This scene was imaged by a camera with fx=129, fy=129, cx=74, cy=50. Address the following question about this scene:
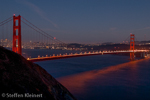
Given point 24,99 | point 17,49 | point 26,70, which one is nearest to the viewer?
point 24,99

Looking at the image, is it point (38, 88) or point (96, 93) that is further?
point (96, 93)

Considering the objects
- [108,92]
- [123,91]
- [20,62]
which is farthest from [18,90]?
[123,91]

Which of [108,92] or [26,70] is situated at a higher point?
[26,70]

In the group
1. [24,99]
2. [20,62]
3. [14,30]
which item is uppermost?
[14,30]

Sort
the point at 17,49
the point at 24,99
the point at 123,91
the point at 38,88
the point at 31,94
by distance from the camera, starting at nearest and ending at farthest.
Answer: the point at 24,99
the point at 31,94
the point at 38,88
the point at 123,91
the point at 17,49

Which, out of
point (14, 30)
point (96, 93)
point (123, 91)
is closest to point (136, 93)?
point (123, 91)

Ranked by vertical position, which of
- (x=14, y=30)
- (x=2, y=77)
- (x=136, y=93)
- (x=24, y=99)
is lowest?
(x=136, y=93)

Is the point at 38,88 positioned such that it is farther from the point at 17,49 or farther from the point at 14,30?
the point at 14,30

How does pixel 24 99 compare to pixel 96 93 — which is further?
pixel 96 93

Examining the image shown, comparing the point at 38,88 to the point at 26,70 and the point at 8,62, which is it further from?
the point at 8,62
